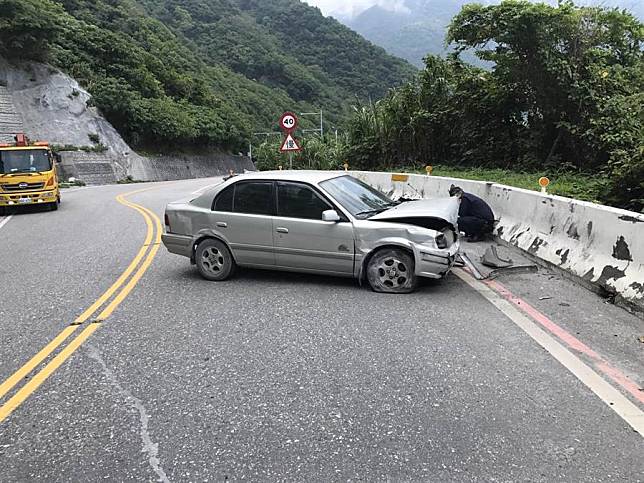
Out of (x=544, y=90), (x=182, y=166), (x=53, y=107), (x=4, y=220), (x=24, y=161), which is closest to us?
(x=544, y=90)

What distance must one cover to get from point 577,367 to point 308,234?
3.52 meters

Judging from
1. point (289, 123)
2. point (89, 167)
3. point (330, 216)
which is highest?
point (289, 123)

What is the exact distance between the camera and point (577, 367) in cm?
428

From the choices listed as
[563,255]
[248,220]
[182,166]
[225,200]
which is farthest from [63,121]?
[563,255]

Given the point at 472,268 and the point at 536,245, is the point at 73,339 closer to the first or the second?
the point at 472,268

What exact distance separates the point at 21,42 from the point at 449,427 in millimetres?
46445

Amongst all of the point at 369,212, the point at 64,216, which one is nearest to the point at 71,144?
the point at 64,216

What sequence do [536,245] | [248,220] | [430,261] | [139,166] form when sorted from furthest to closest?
[139,166]
[536,245]
[248,220]
[430,261]

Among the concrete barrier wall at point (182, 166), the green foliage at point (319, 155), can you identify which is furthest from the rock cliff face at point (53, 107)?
the green foliage at point (319, 155)

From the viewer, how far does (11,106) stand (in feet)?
132

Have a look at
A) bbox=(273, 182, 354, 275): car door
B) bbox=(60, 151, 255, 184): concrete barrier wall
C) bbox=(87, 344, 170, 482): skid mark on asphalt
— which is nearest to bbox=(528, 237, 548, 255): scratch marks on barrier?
bbox=(273, 182, 354, 275): car door

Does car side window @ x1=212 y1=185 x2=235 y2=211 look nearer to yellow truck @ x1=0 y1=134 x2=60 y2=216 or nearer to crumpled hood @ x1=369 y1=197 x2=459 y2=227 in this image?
crumpled hood @ x1=369 y1=197 x2=459 y2=227

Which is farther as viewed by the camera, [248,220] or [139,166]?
[139,166]

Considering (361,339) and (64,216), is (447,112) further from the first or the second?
(361,339)
